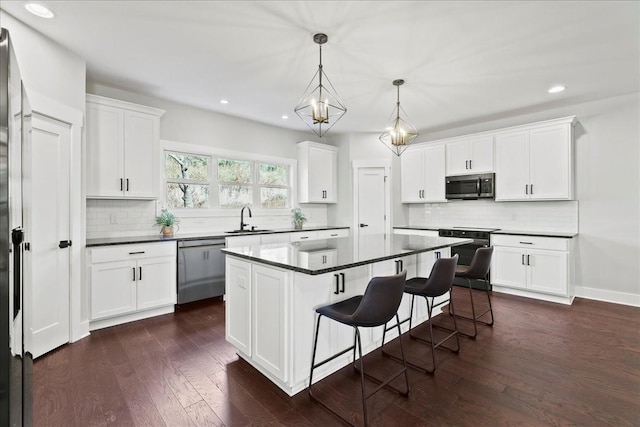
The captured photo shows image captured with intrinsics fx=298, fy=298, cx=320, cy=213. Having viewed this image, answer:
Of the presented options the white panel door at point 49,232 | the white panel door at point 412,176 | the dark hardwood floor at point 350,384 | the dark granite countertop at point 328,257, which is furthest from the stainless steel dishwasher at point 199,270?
the white panel door at point 412,176

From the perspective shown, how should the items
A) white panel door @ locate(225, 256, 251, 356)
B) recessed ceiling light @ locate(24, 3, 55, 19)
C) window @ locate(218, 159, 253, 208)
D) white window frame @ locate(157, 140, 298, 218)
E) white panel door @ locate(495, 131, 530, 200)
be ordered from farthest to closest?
window @ locate(218, 159, 253, 208), white panel door @ locate(495, 131, 530, 200), white window frame @ locate(157, 140, 298, 218), white panel door @ locate(225, 256, 251, 356), recessed ceiling light @ locate(24, 3, 55, 19)

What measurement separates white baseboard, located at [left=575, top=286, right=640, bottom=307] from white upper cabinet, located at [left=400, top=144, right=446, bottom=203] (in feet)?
7.78

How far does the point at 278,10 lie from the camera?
2312mm

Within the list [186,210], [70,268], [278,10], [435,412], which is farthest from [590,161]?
[70,268]

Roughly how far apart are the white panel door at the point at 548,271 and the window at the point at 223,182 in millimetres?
4103

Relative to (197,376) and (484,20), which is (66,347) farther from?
(484,20)

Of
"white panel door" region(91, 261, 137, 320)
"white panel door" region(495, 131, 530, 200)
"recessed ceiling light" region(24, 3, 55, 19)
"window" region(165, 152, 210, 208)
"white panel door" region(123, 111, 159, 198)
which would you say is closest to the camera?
"recessed ceiling light" region(24, 3, 55, 19)

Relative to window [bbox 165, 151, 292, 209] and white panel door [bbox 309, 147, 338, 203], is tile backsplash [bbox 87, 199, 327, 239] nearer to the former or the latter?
window [bbox 165, 151, 292, 209]

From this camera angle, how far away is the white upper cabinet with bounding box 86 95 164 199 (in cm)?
338

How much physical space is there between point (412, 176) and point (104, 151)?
4907 mm

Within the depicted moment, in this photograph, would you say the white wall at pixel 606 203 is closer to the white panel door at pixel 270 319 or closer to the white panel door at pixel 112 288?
the white panel door at pixel 270 319

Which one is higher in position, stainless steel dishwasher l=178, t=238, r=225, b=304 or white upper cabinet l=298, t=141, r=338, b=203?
white upper cabinet l=298, t=141, r=338, b=203

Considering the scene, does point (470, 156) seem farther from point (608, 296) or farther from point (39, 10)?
point (39, 10)

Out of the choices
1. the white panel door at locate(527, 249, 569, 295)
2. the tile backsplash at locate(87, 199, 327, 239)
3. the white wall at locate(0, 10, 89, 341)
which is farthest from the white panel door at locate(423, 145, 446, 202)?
the white wall at locate(0, 10, 89, 341)
